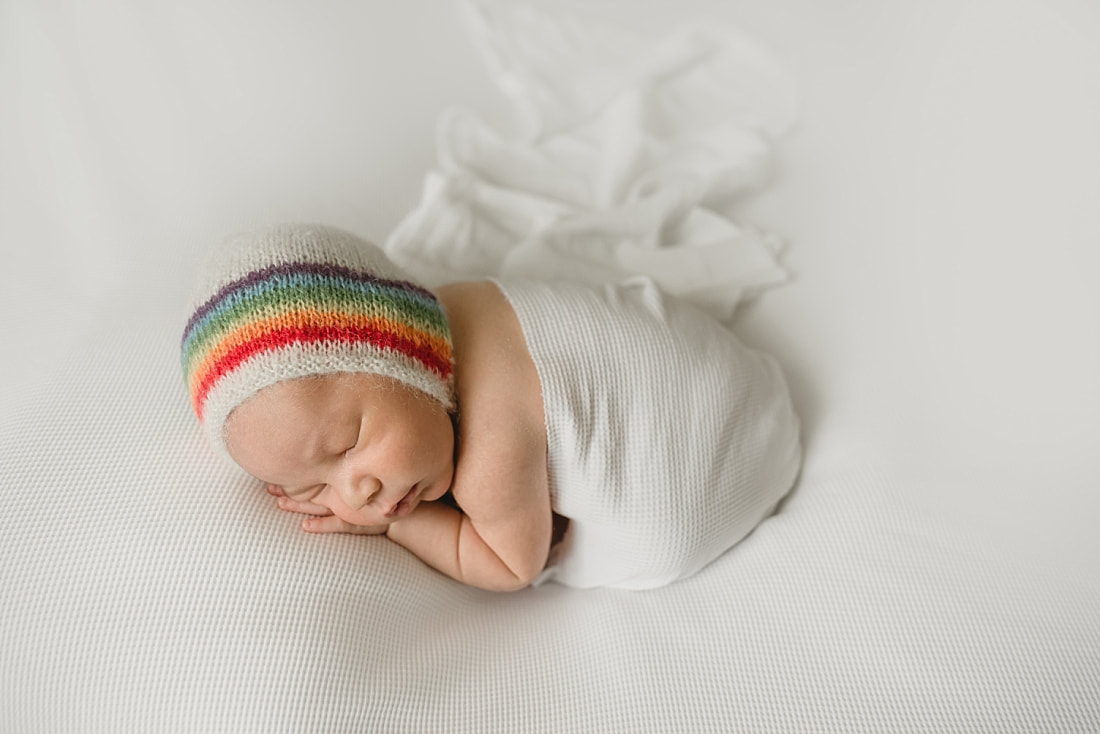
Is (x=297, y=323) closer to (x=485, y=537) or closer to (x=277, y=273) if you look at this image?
(x=277, y=273)

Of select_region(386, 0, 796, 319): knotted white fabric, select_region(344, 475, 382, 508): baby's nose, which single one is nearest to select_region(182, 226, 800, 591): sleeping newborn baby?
select_region(344, 475, 382, 508): baby's nose

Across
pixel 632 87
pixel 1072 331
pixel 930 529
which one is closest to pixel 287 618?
pixel 930 529

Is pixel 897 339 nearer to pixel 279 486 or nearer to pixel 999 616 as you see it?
pixel 999 616

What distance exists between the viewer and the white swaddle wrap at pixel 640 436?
3.46 feet

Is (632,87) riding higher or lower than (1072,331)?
higher

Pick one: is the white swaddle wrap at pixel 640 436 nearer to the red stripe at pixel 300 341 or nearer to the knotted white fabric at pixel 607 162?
the red stripe at pixel 300 341

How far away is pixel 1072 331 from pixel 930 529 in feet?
1.11

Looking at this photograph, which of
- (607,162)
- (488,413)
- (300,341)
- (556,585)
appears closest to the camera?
(300,341)

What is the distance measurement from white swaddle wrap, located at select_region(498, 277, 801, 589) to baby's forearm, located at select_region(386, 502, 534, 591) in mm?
107

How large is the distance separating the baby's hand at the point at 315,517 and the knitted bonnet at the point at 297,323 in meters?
0.11

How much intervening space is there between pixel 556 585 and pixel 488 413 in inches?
12.9

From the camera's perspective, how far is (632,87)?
164 cm

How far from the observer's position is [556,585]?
1.21 m

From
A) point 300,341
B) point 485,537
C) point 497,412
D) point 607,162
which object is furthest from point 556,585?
point 607,162
